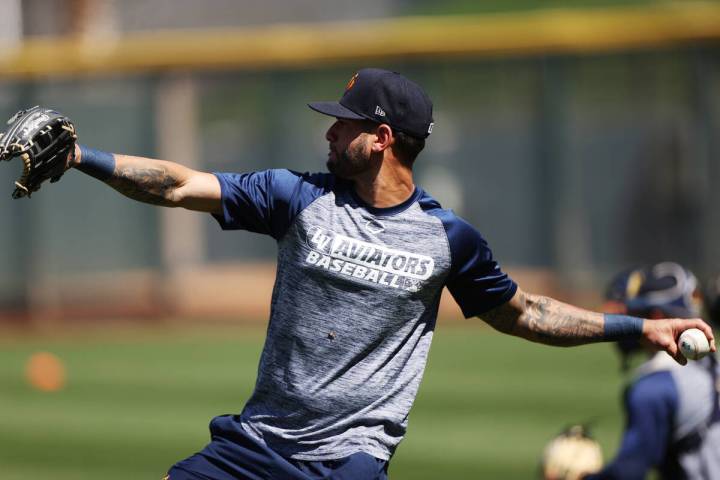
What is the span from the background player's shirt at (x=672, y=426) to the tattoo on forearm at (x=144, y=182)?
1.90 metres

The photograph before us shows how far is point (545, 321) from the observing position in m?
4.93

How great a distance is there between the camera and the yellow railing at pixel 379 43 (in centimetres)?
1792

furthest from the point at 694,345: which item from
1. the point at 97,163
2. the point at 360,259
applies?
the point at 97,163

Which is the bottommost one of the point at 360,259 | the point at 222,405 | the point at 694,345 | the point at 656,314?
the point at 222,405

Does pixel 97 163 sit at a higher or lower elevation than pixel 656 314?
higher

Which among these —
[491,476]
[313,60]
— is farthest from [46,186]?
[491,476]

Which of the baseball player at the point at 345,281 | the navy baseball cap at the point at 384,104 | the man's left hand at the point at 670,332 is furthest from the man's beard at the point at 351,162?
the man's left hand at the point at 670,332

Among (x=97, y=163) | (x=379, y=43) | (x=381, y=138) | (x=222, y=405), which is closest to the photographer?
(x=97, y=163)

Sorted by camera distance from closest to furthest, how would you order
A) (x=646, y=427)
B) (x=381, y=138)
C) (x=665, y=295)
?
(x=646, y=427)
(x=381, y=138)
(x=665, y=295)

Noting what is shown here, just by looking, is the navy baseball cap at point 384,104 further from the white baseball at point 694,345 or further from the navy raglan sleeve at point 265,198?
the white baseball at point 694,345

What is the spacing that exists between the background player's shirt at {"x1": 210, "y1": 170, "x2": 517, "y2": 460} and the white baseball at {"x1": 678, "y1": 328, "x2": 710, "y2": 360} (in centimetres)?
82

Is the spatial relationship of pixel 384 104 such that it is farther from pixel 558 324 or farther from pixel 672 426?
pixel 672 426

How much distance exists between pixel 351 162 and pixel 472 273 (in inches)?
24.7

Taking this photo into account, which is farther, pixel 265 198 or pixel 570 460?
pixel 570 460
